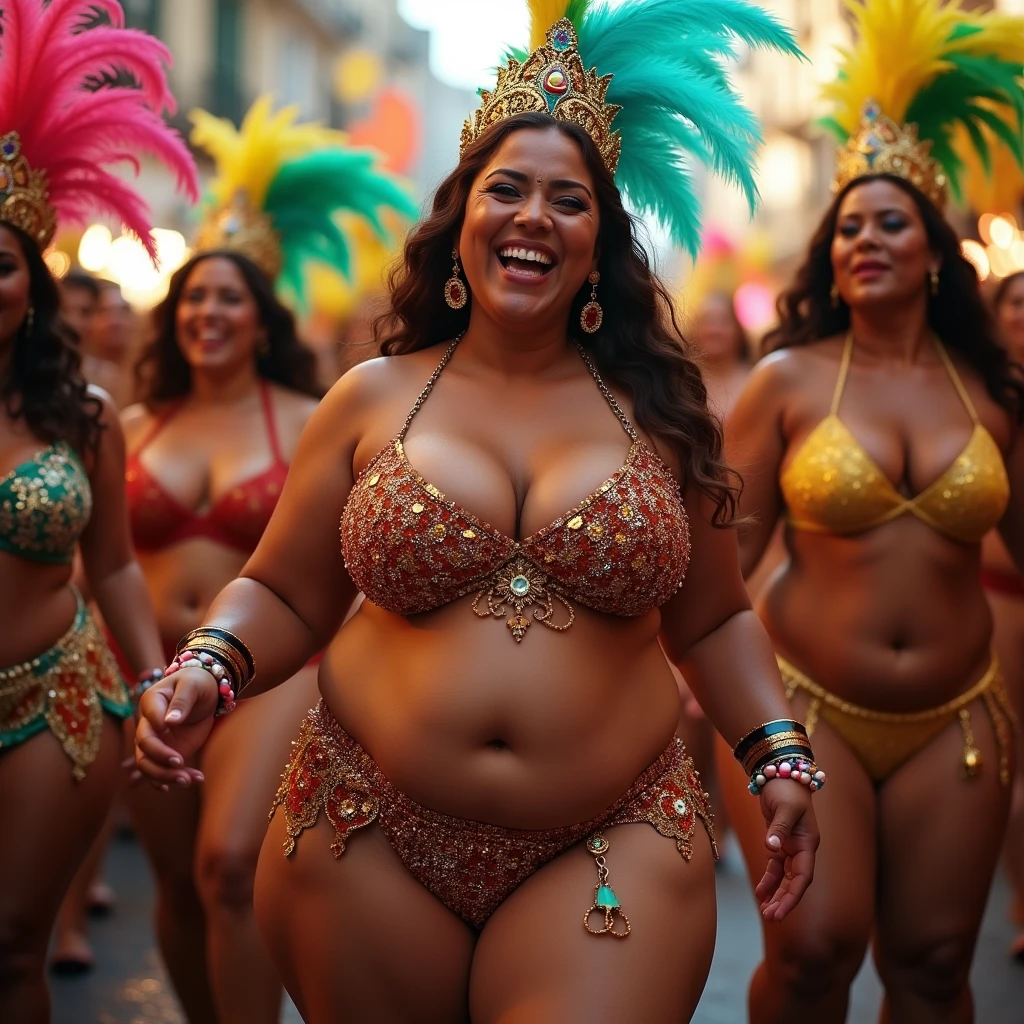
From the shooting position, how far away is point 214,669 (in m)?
3.04

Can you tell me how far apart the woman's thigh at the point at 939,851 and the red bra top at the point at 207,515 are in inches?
86.5

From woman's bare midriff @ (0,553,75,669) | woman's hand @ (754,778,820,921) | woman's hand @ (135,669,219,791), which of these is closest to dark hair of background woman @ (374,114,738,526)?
woman's hand @ (754,778,820,921)

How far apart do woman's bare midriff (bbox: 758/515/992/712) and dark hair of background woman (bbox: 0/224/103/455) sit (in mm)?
2154

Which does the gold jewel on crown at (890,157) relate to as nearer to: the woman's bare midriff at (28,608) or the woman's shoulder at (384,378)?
the woman's shoulder at (384,378)

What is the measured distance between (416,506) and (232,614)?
0.50 meters

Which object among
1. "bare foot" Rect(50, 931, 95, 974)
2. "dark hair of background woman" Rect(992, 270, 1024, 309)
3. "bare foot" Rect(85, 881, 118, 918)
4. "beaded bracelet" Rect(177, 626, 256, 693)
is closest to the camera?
"beaded bracelet" Rect(177, 626, 256, 693)

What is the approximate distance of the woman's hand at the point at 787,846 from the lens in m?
3.06

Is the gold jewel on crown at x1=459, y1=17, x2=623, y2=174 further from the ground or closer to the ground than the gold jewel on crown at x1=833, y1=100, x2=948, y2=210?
further from the ground

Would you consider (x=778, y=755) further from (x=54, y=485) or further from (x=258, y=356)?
(x=258, y=356)

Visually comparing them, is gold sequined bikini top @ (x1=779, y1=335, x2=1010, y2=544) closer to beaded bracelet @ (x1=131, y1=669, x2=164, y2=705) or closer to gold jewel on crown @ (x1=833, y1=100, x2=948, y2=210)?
gold jewel on crown @ (x1=833, y1=100, x2=948, y2=210)

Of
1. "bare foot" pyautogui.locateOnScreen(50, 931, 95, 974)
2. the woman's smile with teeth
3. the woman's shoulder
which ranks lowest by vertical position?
"bare foot" pyautogui.locateOnScreen(50, 931, 95, 974)

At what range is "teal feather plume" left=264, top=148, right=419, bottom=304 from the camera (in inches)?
249

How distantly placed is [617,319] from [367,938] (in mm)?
1450

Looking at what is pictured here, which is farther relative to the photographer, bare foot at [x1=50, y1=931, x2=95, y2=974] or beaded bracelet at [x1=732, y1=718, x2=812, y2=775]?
bare foot at [x1=50, y1=931, x2=95, y2=974]
